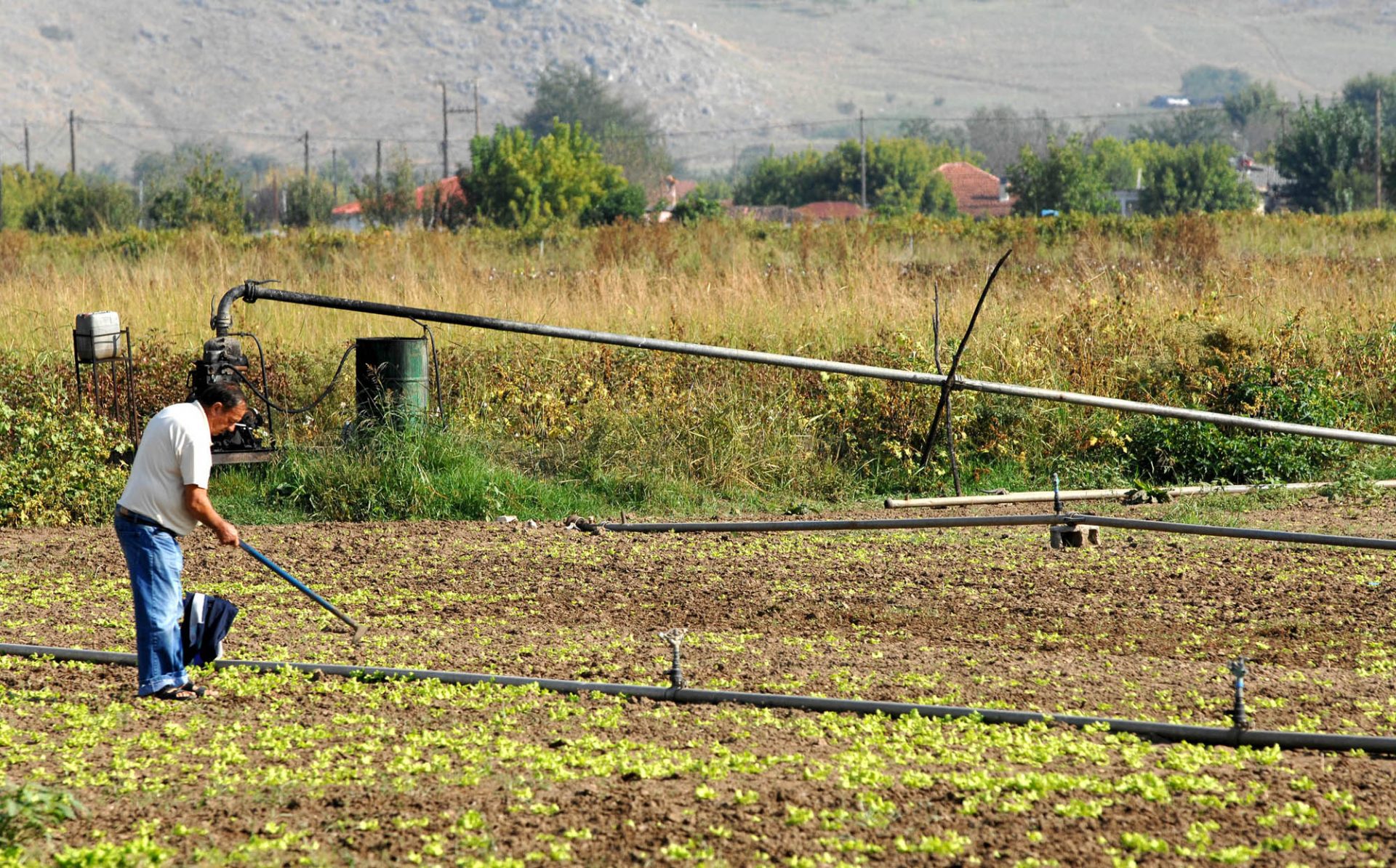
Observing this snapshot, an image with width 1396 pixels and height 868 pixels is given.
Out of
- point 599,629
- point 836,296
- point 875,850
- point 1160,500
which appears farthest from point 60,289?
point 875,850

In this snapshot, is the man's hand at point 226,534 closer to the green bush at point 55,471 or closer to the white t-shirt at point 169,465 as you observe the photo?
the white t-shirt at point 169,465

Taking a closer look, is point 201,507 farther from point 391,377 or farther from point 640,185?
point 640,185

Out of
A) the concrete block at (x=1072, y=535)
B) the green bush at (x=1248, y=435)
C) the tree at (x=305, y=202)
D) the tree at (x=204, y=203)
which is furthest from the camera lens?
the tree at (x=305, y=202)

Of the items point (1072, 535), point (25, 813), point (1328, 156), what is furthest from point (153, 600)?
point (1328, 156)

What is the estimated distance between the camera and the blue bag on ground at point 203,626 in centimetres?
625

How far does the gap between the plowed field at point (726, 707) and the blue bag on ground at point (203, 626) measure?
0.56 feet

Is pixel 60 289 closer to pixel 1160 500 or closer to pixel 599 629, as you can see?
pixel 599 629

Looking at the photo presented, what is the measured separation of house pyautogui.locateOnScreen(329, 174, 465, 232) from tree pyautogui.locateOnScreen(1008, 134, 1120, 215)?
62.2 ft

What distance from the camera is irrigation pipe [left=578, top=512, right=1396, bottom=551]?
8117mm

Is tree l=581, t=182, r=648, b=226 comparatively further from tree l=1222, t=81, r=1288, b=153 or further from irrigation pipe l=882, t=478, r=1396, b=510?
tree l=1222, t=81, r=1288, b=153

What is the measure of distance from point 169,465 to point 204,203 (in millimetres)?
31345

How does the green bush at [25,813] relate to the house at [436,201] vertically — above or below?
below

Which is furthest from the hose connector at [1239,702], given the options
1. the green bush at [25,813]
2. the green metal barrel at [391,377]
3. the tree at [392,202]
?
the tree at [392,202]

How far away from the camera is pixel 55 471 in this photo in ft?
34.3
